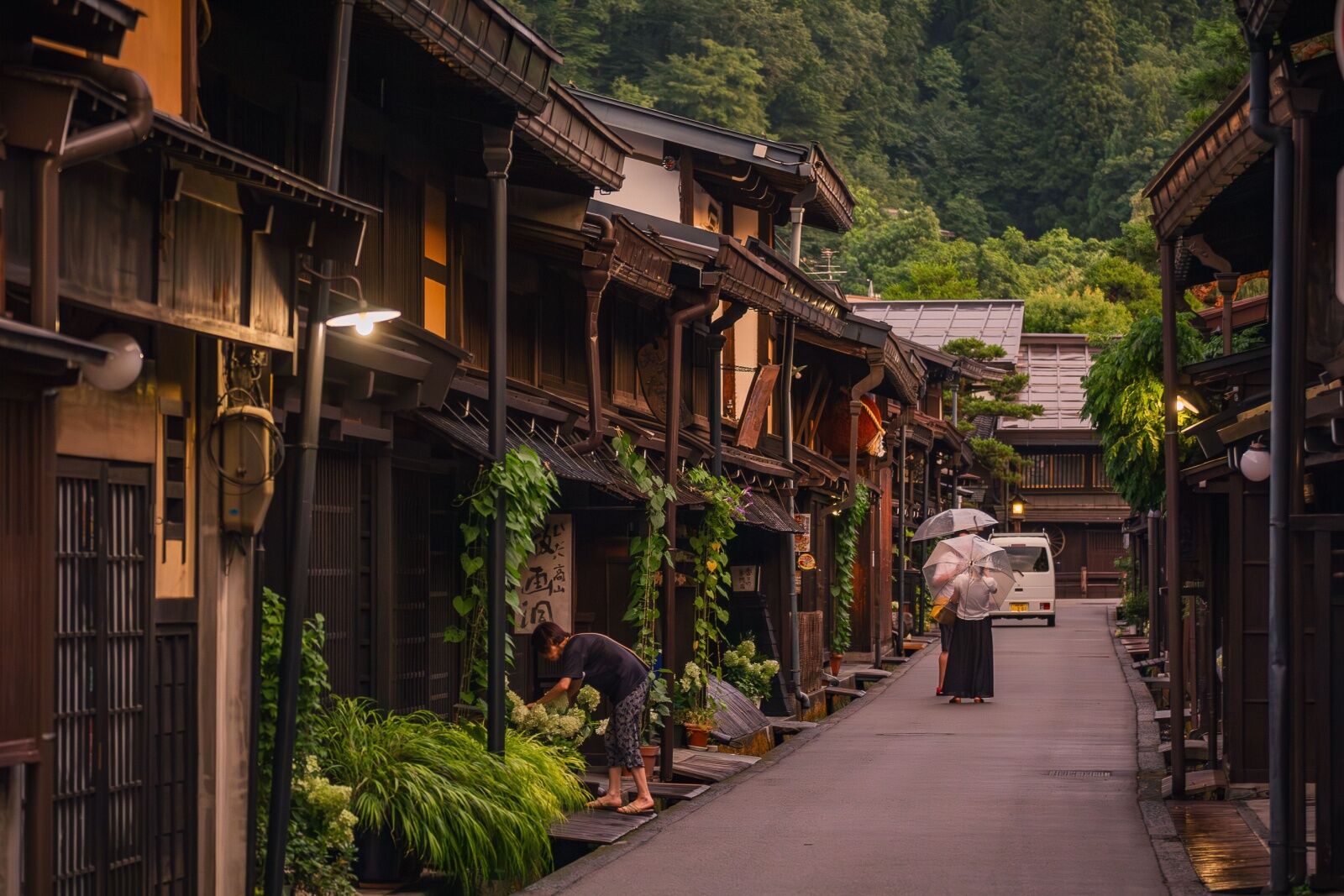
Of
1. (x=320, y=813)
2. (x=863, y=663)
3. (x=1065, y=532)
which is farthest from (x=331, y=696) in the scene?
(x=1065, y=532)

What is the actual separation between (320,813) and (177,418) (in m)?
2.66

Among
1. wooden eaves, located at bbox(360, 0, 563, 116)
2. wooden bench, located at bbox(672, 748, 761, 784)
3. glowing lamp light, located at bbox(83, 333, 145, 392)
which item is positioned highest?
wooden eaves, located at bbox(360, 0, 563, 116)

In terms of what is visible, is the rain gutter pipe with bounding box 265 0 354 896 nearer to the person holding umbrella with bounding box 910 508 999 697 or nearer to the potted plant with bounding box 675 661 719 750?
the potted plant with bounding box 675 661 719 750

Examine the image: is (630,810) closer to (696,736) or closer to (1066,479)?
(696,736)

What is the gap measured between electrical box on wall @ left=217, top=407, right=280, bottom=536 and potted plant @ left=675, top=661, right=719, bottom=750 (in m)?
11.3

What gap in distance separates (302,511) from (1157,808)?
960cm

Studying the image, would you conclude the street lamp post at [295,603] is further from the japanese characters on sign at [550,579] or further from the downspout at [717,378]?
the downspout at [717,378]

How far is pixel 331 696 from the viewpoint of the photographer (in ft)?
41.4

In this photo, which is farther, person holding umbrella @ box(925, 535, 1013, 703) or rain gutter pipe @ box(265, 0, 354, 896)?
person holding umbrella @ box(925, 535, 1013, 703)

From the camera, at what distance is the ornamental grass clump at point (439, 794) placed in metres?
11.9

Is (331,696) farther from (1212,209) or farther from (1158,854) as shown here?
(1212,209)

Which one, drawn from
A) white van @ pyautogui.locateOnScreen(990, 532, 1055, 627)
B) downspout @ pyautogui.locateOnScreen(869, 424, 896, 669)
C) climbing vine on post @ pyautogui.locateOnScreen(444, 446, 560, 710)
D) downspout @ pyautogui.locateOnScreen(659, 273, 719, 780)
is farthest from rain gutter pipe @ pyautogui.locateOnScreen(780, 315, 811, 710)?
white van @ pyautogui.locateOnScreen(990, 532, 1055, 627)

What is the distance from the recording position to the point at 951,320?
7069 centimetres

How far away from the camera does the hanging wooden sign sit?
26.5m
